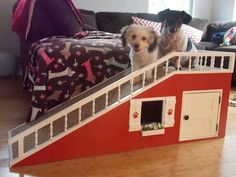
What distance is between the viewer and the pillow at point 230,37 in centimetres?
421

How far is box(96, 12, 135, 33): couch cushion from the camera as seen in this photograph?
4137 mm

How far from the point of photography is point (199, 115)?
2.20 metres

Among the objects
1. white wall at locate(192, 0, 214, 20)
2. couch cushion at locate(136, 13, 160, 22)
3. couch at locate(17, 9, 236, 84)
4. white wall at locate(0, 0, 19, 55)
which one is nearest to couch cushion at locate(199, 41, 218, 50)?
couch at locate(17, 9, 236, 84)

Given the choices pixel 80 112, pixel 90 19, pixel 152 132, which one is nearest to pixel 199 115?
pixel 152 132

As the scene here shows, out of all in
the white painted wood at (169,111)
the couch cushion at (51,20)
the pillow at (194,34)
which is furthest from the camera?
the pillow at (194,34)

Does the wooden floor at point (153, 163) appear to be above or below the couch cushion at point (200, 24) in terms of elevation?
below

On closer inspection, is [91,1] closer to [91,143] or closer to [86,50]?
[86,50]

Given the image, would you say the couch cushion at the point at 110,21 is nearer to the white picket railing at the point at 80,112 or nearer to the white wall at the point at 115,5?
the white wall at the point at 115,5

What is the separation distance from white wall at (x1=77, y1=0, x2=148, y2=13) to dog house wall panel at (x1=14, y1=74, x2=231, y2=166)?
8.96ft

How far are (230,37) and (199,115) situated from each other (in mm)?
2435

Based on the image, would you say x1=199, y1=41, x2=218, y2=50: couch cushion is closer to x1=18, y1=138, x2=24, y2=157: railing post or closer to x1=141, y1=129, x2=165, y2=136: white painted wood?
x1=141, y1=129, x2=165, y2=136: white painted wood

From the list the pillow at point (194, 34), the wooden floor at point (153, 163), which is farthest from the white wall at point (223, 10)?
the wooden floor at point (153, 163)

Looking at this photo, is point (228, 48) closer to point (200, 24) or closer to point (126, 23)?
point (200, 24)

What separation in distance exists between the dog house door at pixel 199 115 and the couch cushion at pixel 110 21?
2221mm
